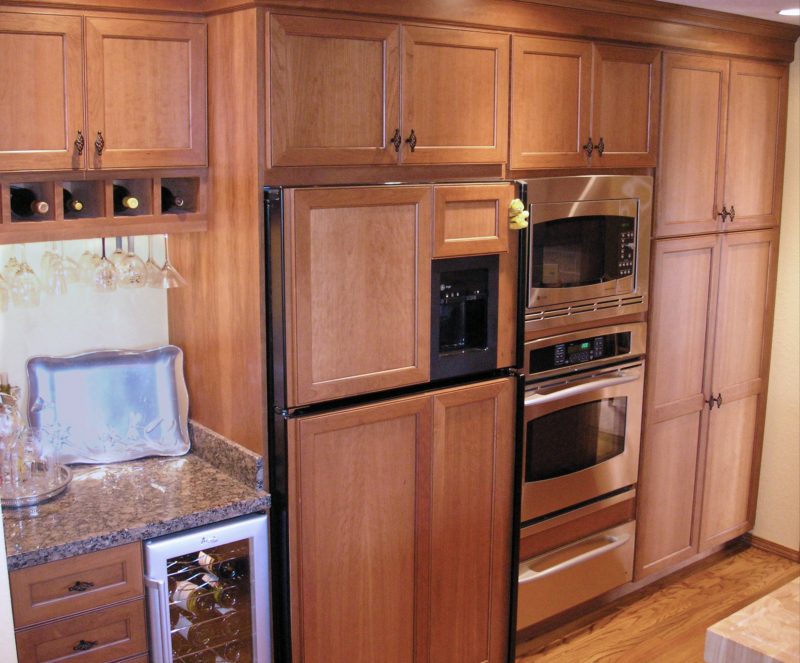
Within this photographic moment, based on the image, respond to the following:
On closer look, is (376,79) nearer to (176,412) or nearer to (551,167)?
(551,167)

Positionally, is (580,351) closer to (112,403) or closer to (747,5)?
(747,5)

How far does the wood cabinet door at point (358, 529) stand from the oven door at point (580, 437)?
51 cm

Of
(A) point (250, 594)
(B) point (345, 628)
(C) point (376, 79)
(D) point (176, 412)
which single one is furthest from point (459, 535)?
(C) point (376, 79)

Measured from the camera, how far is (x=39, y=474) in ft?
8.87

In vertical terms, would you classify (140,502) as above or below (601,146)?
below

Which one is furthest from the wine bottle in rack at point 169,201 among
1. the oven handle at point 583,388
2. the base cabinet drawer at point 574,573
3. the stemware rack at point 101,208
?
the base cabinet drawer at point 574,573

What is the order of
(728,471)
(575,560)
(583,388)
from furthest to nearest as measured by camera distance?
(728,471), (575,560), (583,388)

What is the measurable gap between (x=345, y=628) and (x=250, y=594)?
0.32 m

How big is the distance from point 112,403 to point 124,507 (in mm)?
440

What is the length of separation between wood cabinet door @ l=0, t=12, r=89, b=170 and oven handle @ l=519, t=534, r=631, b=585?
1.98 meters

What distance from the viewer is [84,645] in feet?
8.01

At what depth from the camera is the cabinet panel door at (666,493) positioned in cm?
377

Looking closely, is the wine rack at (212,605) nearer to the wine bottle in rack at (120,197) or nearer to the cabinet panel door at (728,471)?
the wine bottle in rack at (120,197)

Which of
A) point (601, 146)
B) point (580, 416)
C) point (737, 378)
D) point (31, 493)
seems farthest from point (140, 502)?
point (737, 378)
